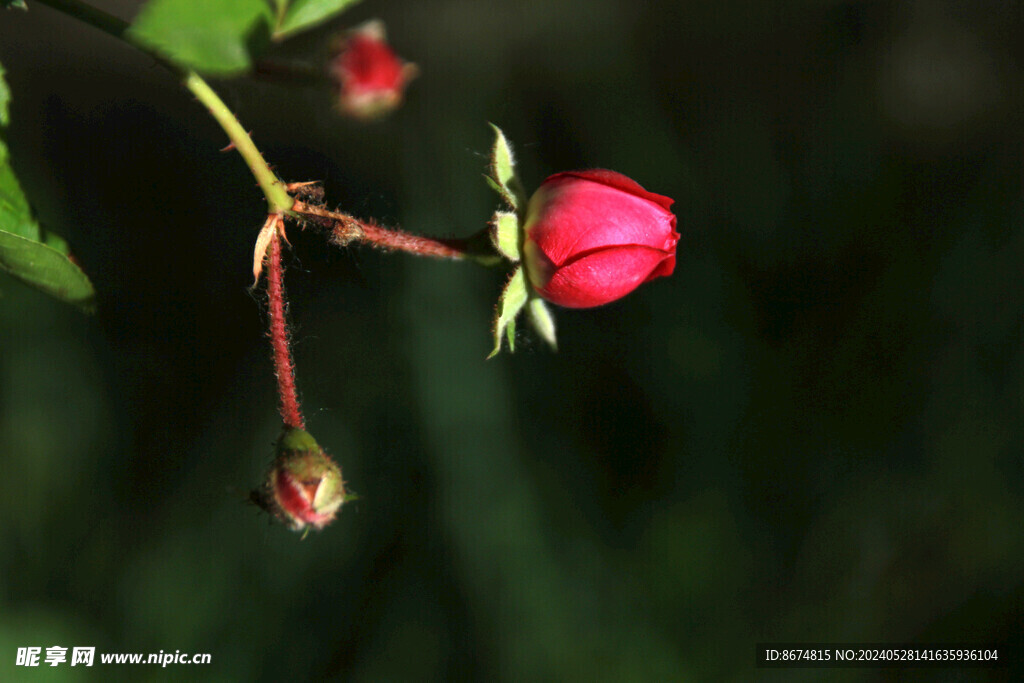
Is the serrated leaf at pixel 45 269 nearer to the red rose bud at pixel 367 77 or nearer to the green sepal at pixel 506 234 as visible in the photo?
the red rose bud at pixel 367 77

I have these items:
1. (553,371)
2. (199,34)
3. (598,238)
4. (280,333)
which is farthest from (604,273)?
(553,371)

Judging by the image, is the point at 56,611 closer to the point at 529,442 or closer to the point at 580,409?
the point at 529,442

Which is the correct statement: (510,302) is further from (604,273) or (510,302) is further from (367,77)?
(367,77)

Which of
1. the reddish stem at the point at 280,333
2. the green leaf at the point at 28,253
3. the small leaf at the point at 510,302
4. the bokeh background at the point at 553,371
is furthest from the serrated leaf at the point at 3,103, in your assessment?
the bokeh background at the point at 553,371

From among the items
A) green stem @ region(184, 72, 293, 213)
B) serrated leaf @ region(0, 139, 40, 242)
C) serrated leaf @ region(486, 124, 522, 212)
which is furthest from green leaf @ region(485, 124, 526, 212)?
serrated leaf @ region(0, 139, 40, 242)

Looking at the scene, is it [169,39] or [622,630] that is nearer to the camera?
[169,39]

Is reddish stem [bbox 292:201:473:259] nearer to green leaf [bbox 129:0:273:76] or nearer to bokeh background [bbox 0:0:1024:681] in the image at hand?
green leaf [bbox 129:0:273:76]

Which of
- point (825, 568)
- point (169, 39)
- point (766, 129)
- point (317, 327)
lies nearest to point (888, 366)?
point (825, 568)
